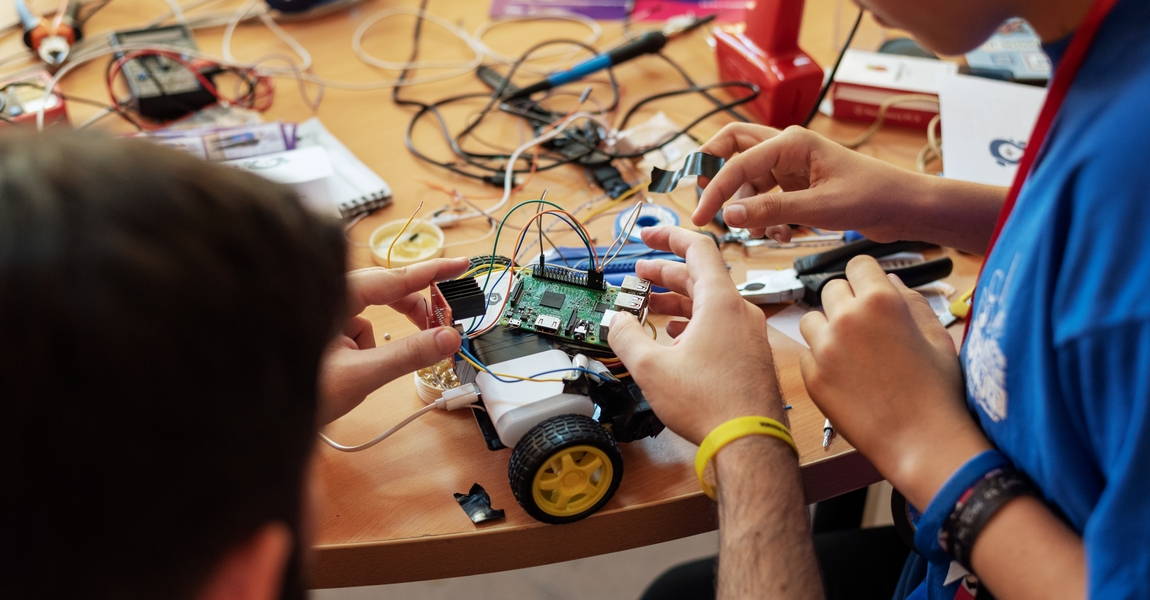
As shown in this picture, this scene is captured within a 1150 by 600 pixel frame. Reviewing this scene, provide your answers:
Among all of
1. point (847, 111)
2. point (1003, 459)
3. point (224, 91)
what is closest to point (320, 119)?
point (224, 91)

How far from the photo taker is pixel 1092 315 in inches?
23.0

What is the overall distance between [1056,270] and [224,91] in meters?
1.32

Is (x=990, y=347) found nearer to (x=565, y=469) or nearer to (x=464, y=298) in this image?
(x=565, y=469)

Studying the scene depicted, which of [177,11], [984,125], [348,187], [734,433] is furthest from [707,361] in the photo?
[177,11]

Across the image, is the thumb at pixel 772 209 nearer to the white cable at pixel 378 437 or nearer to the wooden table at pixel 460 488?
the wooden table at pixel 460 488

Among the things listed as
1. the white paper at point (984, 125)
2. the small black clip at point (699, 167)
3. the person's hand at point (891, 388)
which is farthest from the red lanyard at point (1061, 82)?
the white paper at point (984, 125)

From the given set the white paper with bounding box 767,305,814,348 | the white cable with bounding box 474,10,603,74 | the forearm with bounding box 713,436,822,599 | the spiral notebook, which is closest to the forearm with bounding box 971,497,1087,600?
the forearm with bounding box 713,436,822,599

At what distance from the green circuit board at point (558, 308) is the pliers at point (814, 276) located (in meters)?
0.20

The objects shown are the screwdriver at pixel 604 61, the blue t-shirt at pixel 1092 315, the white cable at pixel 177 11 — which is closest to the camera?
the blue t-shirt at pixel 1092 315

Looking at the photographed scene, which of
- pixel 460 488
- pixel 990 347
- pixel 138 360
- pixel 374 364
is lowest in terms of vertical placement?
pixel 460 488

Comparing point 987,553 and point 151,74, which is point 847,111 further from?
point 151,74

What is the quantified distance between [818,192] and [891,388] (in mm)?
316

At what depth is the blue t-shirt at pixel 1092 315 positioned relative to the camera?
57 centimetres

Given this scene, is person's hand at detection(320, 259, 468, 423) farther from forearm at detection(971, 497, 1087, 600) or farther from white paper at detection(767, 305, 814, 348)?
forearm at detection(971, 497, 1087, 600)
